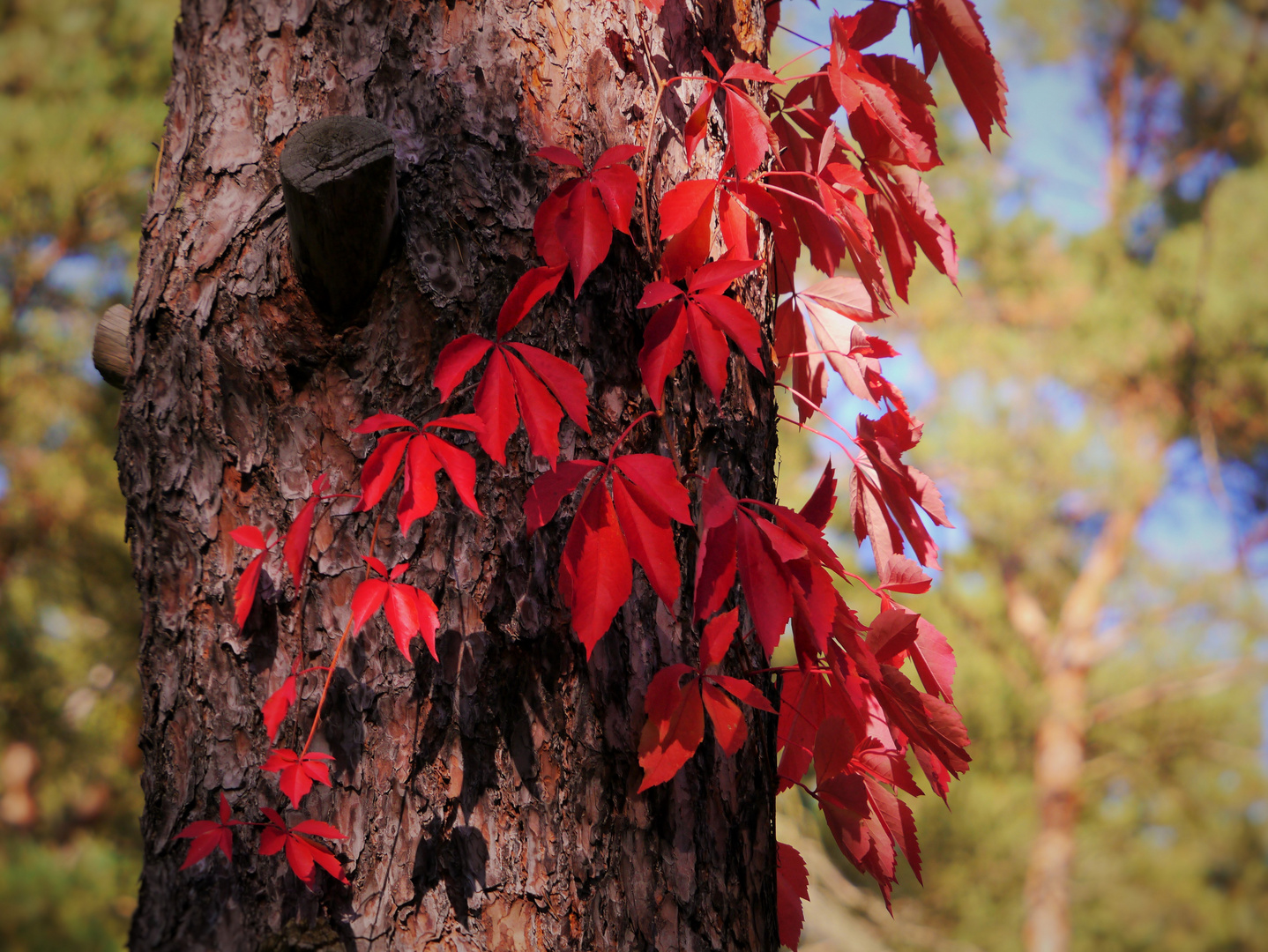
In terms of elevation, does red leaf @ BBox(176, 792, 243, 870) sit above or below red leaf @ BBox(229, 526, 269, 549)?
below

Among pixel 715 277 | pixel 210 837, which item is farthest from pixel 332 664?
pixel 715 277

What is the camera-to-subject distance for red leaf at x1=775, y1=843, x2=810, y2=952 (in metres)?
0.63

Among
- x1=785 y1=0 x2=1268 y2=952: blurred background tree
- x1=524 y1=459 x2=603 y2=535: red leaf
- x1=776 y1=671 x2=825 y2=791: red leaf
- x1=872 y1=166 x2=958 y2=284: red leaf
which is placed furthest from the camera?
x1=785 y1=0 x2=1268 y2=952: blurred background tree

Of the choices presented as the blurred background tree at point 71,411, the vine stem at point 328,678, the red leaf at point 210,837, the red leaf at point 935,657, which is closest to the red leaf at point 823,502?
the red leaf at point 935,657

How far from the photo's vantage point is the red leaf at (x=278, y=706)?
51 cm

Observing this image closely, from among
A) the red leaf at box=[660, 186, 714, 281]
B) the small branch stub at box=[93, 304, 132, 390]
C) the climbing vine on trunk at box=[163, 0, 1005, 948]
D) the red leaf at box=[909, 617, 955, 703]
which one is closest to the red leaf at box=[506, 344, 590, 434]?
the climbing vine on trunk at box=[163, 0, 1005, 948]

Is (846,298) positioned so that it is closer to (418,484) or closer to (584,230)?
(584,230)

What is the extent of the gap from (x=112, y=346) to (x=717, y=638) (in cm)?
57

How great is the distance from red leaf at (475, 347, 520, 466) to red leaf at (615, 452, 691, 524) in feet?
0.21

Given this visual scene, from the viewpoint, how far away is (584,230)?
1.57 feet

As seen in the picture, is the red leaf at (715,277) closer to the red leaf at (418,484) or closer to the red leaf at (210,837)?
the red leaf at (418,484)

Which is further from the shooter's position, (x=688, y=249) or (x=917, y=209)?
(x=917, y=209)

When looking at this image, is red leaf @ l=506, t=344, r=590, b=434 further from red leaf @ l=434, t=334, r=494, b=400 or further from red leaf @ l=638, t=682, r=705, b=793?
red leaf @ l=638, t=682, r=705, b=793

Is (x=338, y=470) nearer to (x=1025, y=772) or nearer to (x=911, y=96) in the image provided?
(x=911, y=96)
